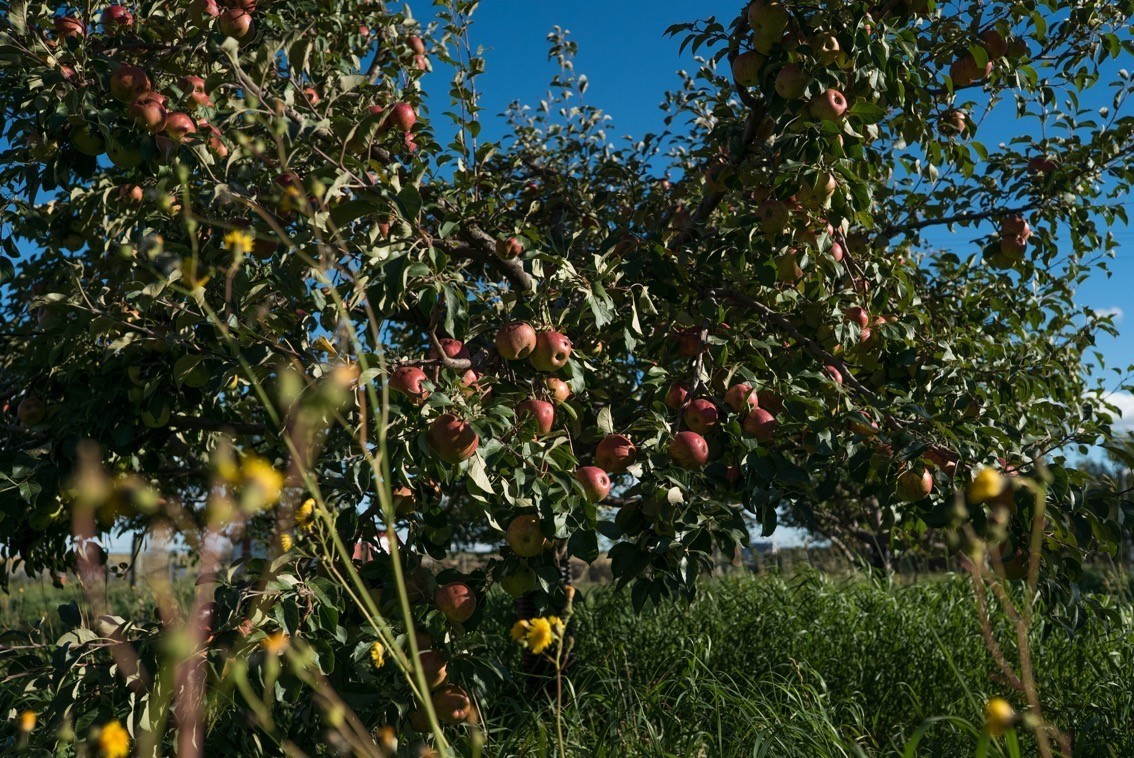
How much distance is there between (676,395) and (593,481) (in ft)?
1.40

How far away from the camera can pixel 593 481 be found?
8.42 feet

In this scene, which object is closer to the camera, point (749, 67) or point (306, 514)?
point (306, 514)

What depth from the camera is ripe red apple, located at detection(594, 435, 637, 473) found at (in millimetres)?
2584

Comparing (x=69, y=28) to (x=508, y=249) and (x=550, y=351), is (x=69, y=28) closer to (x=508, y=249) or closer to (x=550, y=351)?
(x=508, y=249)

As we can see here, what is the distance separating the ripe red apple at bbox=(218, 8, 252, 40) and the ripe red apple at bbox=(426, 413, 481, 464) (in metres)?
1.66

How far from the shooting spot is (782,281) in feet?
10.0

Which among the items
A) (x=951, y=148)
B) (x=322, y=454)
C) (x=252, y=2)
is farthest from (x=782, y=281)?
(x=252, y=2)

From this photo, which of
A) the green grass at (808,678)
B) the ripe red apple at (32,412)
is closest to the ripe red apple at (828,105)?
the green grass at (808,678)

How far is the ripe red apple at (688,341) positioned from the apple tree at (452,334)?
0.07 m

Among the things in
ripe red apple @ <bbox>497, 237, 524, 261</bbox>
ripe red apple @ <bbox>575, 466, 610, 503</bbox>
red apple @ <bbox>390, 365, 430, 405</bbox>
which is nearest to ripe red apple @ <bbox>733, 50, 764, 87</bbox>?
ripe red apple @ <bbox>497, 237, 524, 261</bbox>

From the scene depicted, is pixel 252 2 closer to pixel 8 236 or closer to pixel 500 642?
pixel 8 236

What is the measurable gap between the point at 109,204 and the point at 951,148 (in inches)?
129

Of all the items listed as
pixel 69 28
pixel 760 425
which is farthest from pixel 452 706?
pixel 69 28

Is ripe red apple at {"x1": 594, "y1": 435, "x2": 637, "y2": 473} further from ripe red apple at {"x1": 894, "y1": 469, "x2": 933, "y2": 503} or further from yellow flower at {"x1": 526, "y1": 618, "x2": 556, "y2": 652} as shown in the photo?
yellow flower at {"x1": 526, "y1": 618, "x2": 556, "y2": 652}
